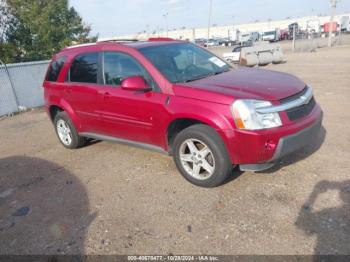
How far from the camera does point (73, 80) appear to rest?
553 centimetres

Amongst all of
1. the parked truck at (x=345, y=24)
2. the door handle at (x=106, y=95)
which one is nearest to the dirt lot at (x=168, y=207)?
the door handle at (x=106, y=95)

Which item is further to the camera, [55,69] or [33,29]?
[33,29]

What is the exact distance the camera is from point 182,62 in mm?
4633

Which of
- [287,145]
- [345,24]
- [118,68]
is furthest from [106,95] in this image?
[345,24]

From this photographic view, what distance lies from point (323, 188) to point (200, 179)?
1.41m

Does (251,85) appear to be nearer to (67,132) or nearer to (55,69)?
(67,132)

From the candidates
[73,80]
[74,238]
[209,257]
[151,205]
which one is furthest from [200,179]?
[73,80]

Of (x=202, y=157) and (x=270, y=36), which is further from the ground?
(x=202, y=157)

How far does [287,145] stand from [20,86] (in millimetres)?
10232

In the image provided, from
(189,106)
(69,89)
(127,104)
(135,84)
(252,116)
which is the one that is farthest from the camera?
(69,89)

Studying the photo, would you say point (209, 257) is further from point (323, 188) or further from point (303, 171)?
point (303, 171)

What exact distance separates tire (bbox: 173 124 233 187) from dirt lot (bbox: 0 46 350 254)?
15cm

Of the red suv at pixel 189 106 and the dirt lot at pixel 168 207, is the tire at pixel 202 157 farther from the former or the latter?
the dirt lot at pixel 168 207

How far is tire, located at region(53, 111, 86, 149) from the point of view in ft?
19.2
